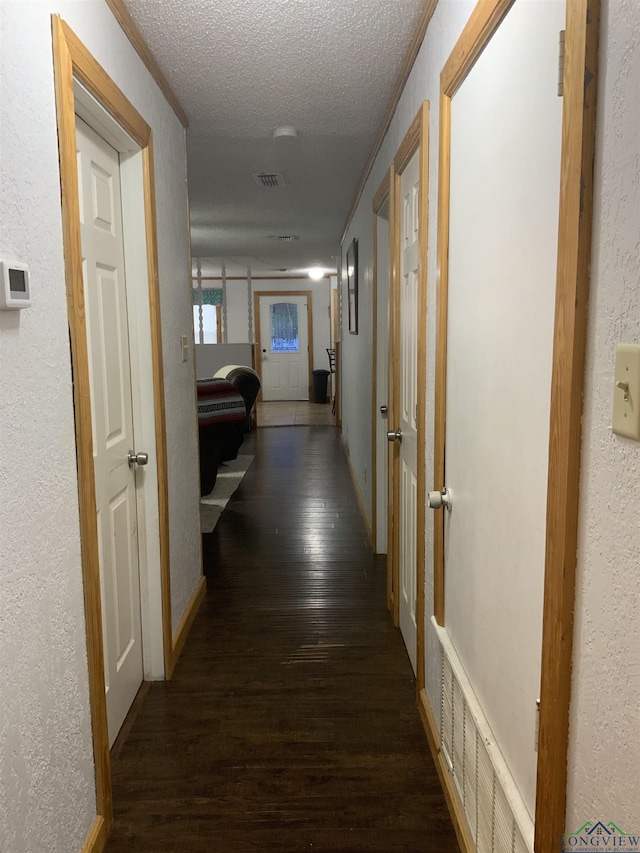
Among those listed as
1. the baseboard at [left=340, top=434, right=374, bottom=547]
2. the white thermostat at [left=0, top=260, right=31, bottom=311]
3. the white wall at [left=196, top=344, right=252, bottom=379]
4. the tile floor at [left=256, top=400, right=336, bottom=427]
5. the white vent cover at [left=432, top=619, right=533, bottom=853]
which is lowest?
the baseboard at [left=340, top=434, right=374, bottom=547]

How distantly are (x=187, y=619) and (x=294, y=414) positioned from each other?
24.2 ft

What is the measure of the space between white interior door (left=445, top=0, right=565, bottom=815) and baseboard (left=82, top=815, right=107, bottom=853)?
1.03 m

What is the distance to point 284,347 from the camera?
11.8 meters

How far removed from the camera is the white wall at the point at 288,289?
11.5m

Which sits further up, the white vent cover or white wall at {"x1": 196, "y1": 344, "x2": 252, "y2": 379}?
white wall at {"x1": 196, "y1": 344, "x2": 252, "y2": 379}

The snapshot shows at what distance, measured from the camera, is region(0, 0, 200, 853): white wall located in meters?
1.17

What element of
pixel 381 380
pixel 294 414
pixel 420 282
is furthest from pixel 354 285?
pixel 294 414

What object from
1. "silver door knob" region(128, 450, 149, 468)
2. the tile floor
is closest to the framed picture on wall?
"silver door knob" region(128, 450, 149, 468)

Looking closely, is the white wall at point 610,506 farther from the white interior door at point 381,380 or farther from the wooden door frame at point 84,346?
the white interior door at point 381,380

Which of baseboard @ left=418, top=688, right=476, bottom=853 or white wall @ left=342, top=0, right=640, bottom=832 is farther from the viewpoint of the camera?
baseboard @ left=418, top=688, right=476, bottom=853

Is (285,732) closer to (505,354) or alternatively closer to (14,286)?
(505,354)

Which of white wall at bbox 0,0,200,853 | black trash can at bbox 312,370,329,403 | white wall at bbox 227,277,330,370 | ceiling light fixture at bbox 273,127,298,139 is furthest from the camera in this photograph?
white wall at bbox 227,277,330,370

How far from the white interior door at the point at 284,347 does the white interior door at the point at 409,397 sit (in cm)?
910

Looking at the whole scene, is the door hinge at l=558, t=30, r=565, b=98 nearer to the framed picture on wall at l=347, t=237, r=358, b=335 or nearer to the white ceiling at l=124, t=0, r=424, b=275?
the white ceiling at l=124, t=0, r=424, b=275
